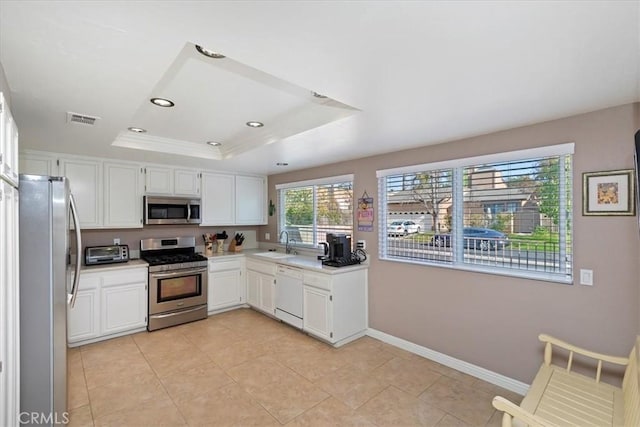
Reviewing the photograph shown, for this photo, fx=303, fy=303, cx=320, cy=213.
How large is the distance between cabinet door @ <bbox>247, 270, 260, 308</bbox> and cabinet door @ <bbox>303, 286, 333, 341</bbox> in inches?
43.9

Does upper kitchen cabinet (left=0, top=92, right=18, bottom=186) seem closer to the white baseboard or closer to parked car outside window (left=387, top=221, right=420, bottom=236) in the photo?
parked car outside window (left=387, top=221, right=420, bottom=236)

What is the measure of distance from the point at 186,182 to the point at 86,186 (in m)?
1.16

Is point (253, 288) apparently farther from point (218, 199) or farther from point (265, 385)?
point (265, 385)

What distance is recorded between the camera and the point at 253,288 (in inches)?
181

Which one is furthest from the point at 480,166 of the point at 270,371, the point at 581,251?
the point at 270,371

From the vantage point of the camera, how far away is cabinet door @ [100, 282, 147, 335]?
354cm

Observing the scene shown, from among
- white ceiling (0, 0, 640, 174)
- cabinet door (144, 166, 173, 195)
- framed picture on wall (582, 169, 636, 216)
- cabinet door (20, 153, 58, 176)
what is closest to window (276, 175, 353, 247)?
cabinet door (144, 166, 173, 195)

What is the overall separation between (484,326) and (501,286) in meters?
0.40

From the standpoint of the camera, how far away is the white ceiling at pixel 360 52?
1.09m

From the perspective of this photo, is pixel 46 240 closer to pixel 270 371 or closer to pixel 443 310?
pixel 270 371

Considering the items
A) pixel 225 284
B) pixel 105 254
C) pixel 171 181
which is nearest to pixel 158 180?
pixel 171 181

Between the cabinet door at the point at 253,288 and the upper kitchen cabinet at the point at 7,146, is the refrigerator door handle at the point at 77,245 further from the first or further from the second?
the cabinet door at the point at 253,288

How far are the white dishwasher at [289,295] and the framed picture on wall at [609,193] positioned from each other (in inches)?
111

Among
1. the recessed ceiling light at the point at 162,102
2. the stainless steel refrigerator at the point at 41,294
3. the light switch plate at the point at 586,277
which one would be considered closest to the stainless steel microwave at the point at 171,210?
the recessed ceiling light at the point at 162,102
